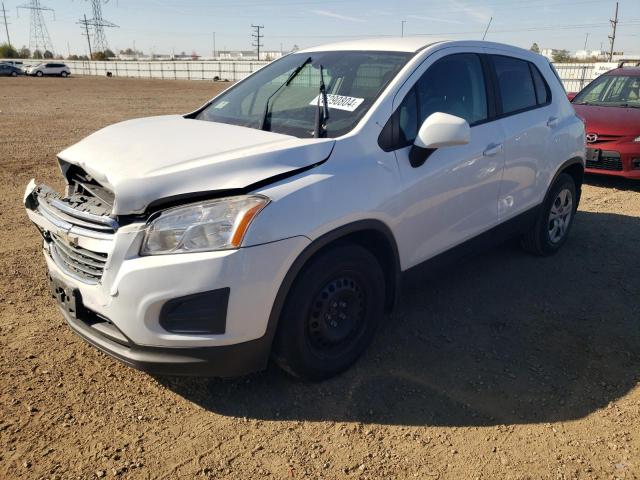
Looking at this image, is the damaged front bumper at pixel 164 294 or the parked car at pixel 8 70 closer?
the damaged front bumper at pixel 164 294

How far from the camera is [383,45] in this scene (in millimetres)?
3682

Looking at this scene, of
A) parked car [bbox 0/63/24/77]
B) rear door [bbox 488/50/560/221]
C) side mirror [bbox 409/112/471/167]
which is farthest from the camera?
parked car [bbox 0/63/24/77]

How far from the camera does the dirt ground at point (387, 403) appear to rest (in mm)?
2469

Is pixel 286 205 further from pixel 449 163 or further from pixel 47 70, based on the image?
pixel 47 70

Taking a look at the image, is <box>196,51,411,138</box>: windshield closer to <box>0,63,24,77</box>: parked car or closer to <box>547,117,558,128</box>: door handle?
<box>547,117,558,128</box>: door handle

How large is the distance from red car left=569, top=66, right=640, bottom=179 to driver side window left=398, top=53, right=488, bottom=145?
4476mm

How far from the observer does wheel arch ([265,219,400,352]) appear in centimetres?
256

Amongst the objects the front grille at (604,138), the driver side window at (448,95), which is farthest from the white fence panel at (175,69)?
the driver side window at (448,95)

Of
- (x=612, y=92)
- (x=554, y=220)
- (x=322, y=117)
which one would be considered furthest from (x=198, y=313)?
(x=612, y=92)

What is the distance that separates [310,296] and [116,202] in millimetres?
1017

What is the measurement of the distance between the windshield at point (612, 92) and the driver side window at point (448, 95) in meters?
5.67

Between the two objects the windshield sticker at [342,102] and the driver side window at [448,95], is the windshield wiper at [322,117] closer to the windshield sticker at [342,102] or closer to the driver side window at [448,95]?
the windshield sticker at [342,102]

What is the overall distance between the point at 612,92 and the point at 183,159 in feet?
26.9

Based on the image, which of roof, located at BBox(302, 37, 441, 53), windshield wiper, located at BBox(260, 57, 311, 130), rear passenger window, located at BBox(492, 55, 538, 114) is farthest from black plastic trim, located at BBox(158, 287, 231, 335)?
rear passenger window, located at BBox(492, 55, 538, 114)
